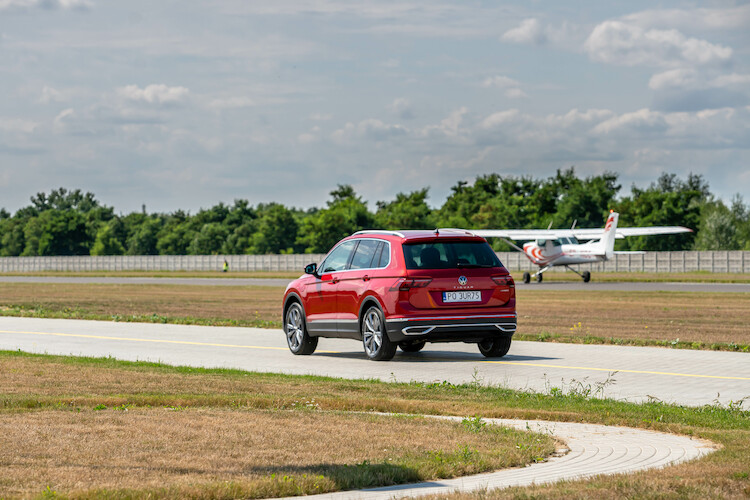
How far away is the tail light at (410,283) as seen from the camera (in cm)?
1495

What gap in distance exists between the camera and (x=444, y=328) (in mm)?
14953

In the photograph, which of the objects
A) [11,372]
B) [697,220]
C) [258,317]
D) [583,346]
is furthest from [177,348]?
[697,220]

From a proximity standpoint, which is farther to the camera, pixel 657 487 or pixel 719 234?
pixel 719 234

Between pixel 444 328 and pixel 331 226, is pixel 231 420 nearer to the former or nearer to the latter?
pixel 444 328

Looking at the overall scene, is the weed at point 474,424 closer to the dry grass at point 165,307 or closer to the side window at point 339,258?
the side window at point 339,258

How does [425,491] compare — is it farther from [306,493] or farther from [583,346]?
[583,346]

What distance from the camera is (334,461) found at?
730cm

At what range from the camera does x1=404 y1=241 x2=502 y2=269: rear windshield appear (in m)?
15.3

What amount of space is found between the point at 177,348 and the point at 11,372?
463 cm

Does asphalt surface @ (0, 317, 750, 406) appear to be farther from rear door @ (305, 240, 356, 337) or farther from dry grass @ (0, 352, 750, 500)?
dry grass @ (0, 352, 750, 500)

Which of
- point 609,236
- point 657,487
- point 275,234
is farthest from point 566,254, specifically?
point 275,234

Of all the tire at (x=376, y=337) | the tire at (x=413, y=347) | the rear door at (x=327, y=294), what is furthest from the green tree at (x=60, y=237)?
the tire at (x=376, y=337)

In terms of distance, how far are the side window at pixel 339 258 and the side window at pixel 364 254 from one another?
0.25m

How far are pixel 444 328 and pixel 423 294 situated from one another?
0.57m
